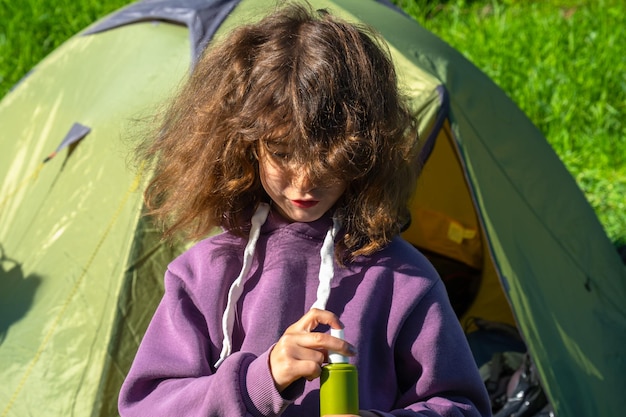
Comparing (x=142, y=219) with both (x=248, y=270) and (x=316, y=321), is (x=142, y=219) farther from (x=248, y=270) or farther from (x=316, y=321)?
(x=316, y=321)

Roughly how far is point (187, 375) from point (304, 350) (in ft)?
0.87

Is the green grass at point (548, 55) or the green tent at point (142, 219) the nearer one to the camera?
the green tent at point (142, 219)

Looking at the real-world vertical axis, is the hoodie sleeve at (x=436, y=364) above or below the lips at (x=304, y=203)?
below

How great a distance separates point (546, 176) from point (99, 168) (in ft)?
4.31

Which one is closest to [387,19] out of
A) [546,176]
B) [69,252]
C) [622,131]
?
[546,176]

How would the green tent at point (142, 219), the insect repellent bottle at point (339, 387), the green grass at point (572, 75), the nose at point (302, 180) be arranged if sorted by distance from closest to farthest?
the insect repellent bottle at point (339, 387) → the nose at point (302, 180) → the green tent at point (142, 219) → the green grass at point (572, 75)

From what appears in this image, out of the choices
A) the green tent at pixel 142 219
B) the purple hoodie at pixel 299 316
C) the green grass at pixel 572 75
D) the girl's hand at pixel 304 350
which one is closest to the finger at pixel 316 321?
the girl's hand at pixel 304 350

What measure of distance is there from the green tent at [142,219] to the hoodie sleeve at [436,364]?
0.87 metres

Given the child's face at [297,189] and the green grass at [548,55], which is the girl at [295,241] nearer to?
the child's face at [297,189]

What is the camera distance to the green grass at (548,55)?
4898mm

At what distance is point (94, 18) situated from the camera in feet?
20.4

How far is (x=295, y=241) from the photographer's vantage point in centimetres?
171

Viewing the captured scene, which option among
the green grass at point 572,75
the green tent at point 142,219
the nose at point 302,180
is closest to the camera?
the nose at point 302,180

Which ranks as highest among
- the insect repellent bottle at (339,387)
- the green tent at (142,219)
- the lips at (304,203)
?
the lips at (304,203)
